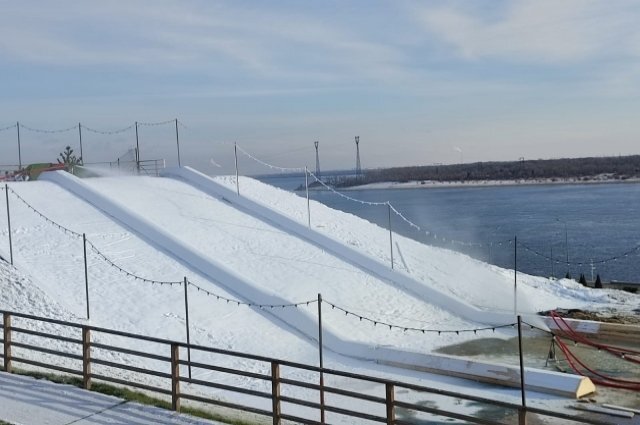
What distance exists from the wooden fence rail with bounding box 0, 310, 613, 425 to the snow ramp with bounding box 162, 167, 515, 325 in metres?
5.93

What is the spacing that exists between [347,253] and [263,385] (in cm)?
891

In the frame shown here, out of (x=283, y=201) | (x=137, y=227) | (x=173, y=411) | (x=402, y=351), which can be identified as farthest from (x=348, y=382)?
(x=283, y=201)

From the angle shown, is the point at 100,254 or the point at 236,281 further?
the point at 236,281

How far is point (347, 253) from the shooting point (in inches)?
874

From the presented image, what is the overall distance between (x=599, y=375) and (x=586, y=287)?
10.7 meters

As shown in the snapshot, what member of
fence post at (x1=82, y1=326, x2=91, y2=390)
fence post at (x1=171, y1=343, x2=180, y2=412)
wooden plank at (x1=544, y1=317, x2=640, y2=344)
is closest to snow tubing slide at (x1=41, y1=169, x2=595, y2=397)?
wooden plank at (x1=544, y1=317, x2=640, y2=344)

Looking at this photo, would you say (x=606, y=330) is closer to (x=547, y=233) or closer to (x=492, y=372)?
(x=492, y=372)

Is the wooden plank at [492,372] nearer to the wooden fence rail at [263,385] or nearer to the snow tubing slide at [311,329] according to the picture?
the snow tubing slide at [311,329]

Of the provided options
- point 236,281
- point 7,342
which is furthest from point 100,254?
point 7,342

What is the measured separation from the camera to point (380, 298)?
62.9 feet

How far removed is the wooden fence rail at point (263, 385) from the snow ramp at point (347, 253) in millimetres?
5930

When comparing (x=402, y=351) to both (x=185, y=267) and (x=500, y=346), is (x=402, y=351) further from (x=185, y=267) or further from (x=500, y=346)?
(x=185, y=267)

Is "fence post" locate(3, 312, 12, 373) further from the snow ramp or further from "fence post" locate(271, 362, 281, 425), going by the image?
the snow ramp

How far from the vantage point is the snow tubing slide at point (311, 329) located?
12.6m
